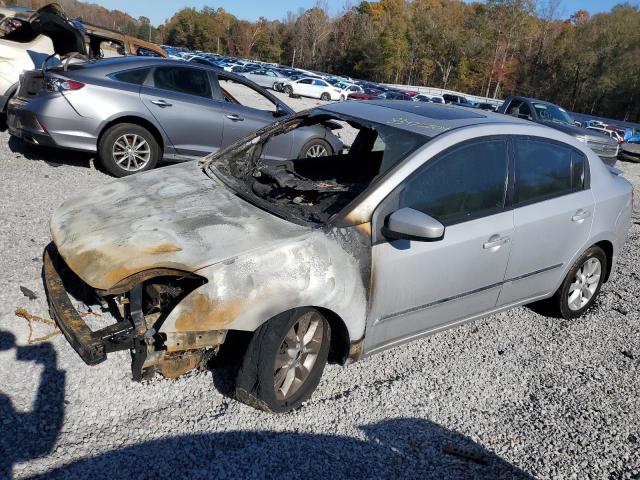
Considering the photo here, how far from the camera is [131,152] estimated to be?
683cm

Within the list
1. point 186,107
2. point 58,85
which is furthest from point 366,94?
point 58,85

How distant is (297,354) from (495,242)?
1493 millimetres

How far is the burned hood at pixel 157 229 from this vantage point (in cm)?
268

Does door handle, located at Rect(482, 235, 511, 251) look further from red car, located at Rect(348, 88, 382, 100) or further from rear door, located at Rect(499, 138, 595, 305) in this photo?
red car, located at Rect(348, 88, 382, 100)

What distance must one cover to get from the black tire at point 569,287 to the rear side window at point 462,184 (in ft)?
3.92

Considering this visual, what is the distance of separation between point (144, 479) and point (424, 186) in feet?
7.01

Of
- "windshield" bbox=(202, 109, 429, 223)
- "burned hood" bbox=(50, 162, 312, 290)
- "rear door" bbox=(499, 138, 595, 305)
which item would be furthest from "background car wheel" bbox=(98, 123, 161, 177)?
"rear door" bbox=(499, 138, 595, 305)

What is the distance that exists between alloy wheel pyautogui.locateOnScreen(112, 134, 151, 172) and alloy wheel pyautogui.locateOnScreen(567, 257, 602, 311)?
16.8 ft

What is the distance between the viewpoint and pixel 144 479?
7.91 ft

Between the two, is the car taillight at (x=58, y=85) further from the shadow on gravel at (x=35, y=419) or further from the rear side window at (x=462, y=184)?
the rear side window at (x=462, y=184)

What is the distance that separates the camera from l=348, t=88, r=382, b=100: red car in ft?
116

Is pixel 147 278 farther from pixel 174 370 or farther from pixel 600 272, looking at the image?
pixel 600 272

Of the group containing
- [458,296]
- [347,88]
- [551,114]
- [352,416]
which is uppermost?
[551,114]

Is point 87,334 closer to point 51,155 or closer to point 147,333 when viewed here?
point 147,333
